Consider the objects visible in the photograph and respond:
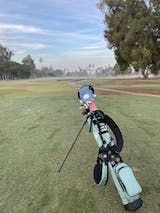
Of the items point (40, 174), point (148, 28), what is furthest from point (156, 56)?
point (40, 174)

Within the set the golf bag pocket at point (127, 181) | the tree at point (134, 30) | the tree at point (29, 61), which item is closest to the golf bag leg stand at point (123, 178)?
the golf bag pocket at point (127, 181)

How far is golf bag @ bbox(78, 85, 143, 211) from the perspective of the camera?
4395 millimetres

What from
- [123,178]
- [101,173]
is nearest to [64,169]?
[101,173]

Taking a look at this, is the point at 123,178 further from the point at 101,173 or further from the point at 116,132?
the point at 116,132

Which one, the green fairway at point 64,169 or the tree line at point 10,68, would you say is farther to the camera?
the tree line at point 10,68

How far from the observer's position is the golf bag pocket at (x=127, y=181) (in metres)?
4.34

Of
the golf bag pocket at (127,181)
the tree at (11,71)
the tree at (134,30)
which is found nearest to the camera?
the golf bag pocket at (127,181)

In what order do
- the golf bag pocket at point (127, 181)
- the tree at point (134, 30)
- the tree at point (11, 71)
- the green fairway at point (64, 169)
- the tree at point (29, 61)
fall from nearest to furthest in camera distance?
1. the golf bag pocket at point (127, 181)
2. the green fairway at point (64, 169)
3. the tree at point (134, 30)
4. the tree at point (11, 71)
5. the tree at point (29, 61)

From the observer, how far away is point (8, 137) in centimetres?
923

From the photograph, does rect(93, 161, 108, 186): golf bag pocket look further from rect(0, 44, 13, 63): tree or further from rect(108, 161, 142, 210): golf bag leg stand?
rect(0, 44, 13, 63): tree

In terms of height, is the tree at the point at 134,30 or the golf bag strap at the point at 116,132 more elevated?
the tree at the point at 134,30

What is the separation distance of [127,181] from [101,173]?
65 cm

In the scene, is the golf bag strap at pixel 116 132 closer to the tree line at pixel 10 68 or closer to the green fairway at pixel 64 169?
the green fairway at pixel 64 169

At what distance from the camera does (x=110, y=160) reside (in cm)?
463
